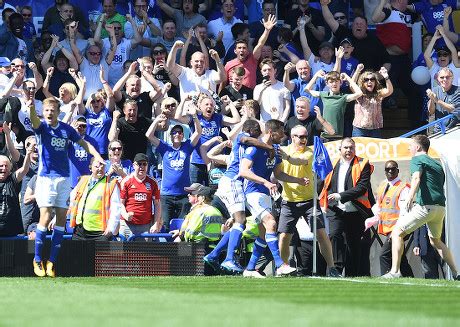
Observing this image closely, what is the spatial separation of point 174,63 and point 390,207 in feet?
19.4

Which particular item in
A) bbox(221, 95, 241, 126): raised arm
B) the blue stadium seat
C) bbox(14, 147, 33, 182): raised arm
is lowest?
the blue stadium seat

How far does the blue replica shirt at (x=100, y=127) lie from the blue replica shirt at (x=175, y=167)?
110cm

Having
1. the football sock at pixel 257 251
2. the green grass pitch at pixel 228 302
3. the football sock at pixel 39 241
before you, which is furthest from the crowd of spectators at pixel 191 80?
the green grass pitch at pixel 228 302

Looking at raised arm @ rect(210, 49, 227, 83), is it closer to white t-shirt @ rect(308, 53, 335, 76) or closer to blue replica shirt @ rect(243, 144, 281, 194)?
white t-shirt @ rect(308, 53, 335, 76)

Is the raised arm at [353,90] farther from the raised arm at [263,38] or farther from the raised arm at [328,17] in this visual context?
the raised arm at [328,17]

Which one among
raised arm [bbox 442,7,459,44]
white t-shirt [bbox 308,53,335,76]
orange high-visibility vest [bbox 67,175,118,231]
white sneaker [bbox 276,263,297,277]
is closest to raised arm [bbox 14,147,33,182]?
orange high-visibility vest [bbox 67,175,118,231]

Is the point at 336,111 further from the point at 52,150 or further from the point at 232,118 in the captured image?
the point at 52,150

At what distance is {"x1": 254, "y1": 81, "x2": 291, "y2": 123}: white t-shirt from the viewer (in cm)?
2073

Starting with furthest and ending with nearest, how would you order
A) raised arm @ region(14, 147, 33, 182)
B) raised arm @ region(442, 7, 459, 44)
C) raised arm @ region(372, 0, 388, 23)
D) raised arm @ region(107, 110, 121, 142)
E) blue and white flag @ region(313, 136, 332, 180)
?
raised arm @ region(372, 0, 388, 23) → raised arm @ region(442, 7, 459, 44) → raised arm @ region(107, 110, 121, 142) → raised arm @ region(14, 147, 33, 182) → blue and white flag @ region(313, 136, 332, 180)

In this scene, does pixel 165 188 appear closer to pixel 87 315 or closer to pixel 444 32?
pixel 444 32

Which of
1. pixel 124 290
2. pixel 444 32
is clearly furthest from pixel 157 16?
pixel 124 290

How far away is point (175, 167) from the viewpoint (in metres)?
18.9

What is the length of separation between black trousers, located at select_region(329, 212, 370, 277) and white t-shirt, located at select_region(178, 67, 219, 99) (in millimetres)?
5221

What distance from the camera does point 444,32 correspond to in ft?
74.1
